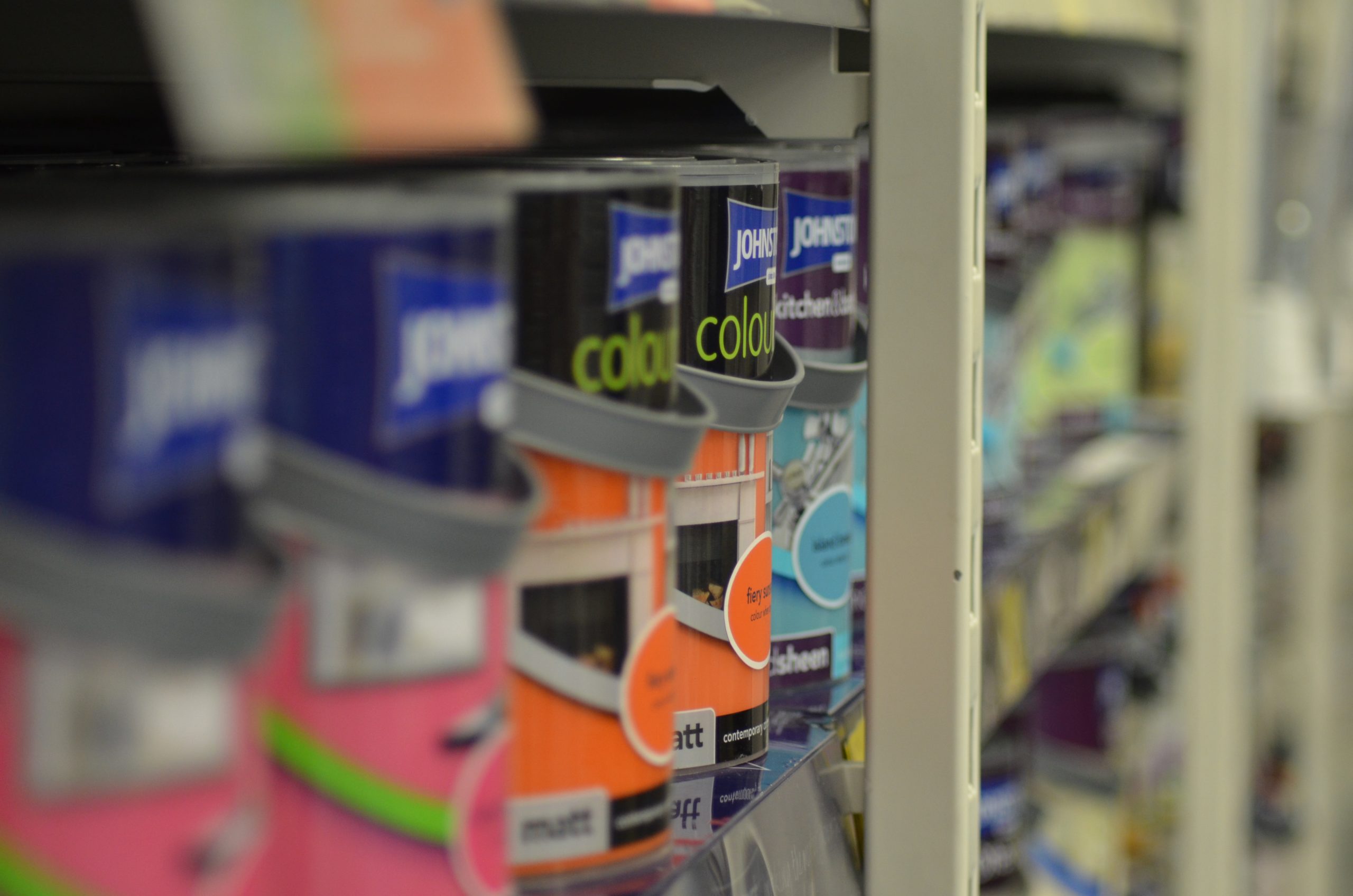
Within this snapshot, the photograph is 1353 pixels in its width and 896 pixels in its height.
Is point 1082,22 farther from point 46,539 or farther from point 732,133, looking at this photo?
point 46,539

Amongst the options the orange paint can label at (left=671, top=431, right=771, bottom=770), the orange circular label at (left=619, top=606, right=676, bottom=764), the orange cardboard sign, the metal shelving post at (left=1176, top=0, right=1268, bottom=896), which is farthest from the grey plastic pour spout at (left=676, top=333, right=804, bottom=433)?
the metal shelving post at (left=1176, top=0, right=1268, bottom=896)

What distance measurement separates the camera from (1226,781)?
180 centimetres

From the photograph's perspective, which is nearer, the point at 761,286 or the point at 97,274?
the point at 97,274

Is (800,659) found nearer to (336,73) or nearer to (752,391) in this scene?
(752,391)

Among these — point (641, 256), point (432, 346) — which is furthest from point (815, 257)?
point (432, 346)

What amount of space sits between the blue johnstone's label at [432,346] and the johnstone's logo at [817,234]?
0.33 m

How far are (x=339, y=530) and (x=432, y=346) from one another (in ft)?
0.17

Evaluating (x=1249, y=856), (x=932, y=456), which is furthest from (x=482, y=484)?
(x=1249, y=856)

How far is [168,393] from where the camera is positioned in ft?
1.06

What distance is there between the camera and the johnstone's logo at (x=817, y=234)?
27.3 inches

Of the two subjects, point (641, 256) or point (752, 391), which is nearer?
point (641, 256)

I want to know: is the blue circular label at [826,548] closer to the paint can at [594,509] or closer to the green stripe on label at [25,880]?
the paint can at [594,509]

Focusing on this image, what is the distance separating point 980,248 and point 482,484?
43 cm

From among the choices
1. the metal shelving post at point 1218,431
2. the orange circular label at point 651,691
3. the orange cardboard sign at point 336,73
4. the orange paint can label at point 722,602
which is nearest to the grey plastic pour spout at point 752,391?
the orange paint can label at point 722,602
